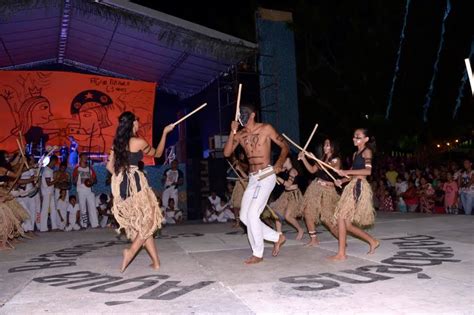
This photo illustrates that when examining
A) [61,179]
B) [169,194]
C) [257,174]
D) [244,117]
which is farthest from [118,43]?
[257,174]

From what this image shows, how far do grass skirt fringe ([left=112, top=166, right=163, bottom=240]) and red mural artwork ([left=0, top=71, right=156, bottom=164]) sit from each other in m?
9.01

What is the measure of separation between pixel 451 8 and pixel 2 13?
46.4ft

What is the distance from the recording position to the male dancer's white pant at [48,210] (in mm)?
9719

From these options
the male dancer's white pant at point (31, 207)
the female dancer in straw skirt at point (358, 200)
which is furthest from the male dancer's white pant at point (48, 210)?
the female dancer in straw skirt at point (358, 200)

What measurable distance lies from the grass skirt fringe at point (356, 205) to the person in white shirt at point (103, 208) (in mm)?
Answer: 6603

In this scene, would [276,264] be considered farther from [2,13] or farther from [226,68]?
[226,68]

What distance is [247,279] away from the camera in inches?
169

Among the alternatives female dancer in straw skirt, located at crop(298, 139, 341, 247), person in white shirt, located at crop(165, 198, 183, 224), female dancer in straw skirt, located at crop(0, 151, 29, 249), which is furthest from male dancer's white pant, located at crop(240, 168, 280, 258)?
person in white shirt, located at crop(165, 198, 183, 224)

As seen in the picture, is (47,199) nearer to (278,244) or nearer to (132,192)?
(132,192)

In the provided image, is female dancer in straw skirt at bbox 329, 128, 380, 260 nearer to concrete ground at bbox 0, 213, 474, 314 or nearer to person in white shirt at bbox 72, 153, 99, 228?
concrete ground at bbox 0, 213, 474, 314

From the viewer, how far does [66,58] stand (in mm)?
15000

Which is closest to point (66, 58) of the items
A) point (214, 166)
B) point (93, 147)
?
point (93, 147)

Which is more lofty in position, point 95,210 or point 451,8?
point 451,8

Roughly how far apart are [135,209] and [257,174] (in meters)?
1.37
